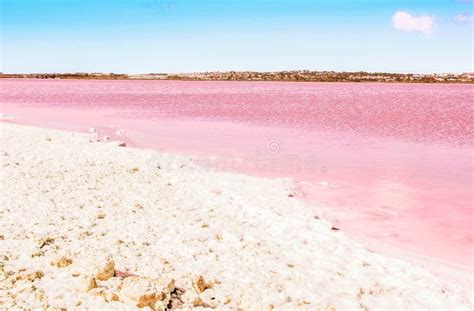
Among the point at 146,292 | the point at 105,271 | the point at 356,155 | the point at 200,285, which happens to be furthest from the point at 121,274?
the point at 356,155

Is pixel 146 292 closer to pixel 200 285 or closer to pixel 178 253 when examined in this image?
pixel 200 285

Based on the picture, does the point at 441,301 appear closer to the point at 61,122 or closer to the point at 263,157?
the point at 263,157

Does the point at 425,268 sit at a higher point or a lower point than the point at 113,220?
lower

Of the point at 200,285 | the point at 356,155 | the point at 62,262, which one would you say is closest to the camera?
the point at 200,285

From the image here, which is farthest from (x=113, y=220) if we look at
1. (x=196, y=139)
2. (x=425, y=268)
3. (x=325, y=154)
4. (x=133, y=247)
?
(x=196, y=139)

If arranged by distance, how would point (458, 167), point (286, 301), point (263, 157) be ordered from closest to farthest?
point (286, 301), point (458, 167), point (263, 157)

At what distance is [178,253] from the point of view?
7094 millimetres

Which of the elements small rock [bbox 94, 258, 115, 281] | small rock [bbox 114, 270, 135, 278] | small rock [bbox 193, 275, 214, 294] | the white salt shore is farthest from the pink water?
small rock [bbox 94, 258, 115, 281]

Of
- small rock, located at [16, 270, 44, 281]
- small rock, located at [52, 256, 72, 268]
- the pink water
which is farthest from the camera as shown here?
the pink water

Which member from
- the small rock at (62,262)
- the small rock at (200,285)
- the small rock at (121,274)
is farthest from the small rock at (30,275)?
the small rock at (200,285)

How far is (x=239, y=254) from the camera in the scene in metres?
7.22

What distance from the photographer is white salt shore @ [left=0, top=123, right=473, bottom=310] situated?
570 cm

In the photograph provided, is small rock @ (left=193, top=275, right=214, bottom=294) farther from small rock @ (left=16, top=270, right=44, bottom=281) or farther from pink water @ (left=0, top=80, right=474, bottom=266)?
pink water @ (left=0, top=80, right=474, bottom=266)

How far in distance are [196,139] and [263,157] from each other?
16.4 ft
